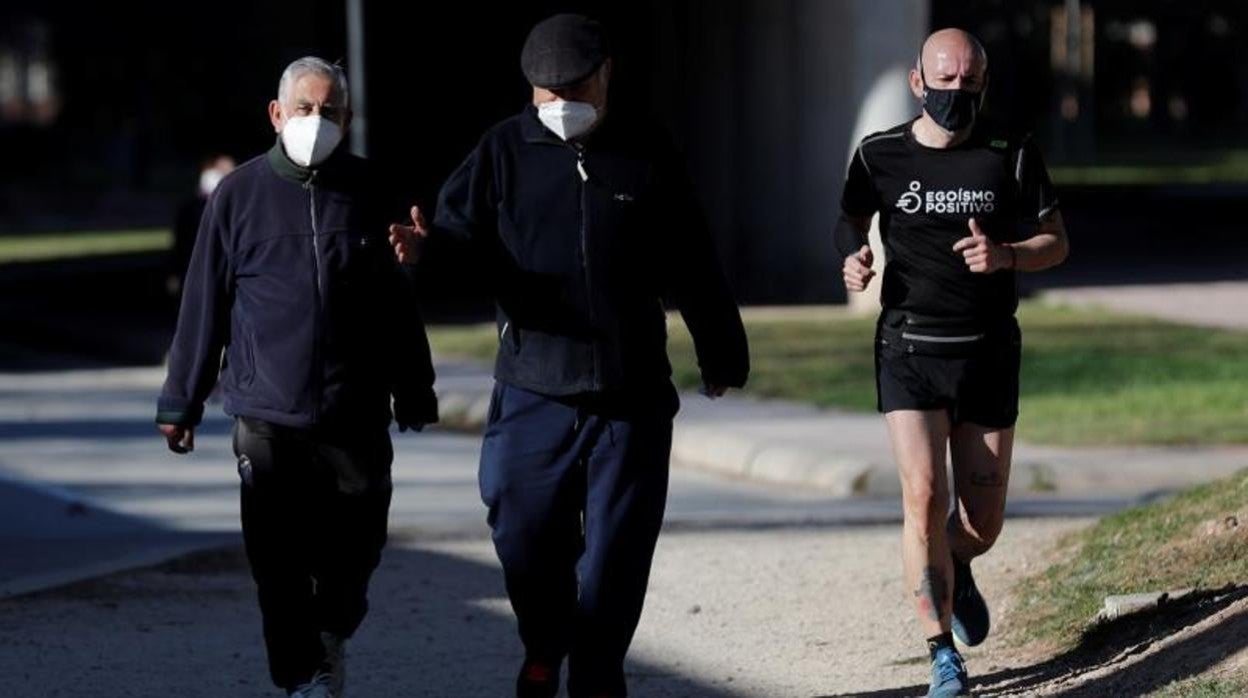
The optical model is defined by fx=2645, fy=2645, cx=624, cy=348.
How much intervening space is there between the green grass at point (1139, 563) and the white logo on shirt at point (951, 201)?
5.50ft

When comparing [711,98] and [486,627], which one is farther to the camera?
[711,98]

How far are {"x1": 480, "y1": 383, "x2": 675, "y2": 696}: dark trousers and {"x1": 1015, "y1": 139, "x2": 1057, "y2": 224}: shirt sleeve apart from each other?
118 centimetres

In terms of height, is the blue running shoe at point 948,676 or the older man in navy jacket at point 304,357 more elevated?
the older man in navy jacket at point 304,357

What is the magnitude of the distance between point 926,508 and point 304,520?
1.69 meters

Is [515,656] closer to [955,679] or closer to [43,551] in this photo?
[955,679]

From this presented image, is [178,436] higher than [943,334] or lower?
lower

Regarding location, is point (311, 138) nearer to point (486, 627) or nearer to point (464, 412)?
point (486, 627)

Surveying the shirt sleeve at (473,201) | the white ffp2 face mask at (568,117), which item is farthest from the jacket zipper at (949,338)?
the shirt sleeve at (473,201)

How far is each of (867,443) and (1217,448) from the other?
5.95ft

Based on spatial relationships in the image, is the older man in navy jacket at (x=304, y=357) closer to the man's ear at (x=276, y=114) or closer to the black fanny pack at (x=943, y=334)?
the man's ear at (x=276, y=114)

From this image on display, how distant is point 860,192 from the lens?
7.40m

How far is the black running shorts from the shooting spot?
23.7 ft

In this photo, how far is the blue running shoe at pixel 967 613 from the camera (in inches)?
308

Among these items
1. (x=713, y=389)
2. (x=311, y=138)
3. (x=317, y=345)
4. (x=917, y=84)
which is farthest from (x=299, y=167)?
(x=917, y=84)
